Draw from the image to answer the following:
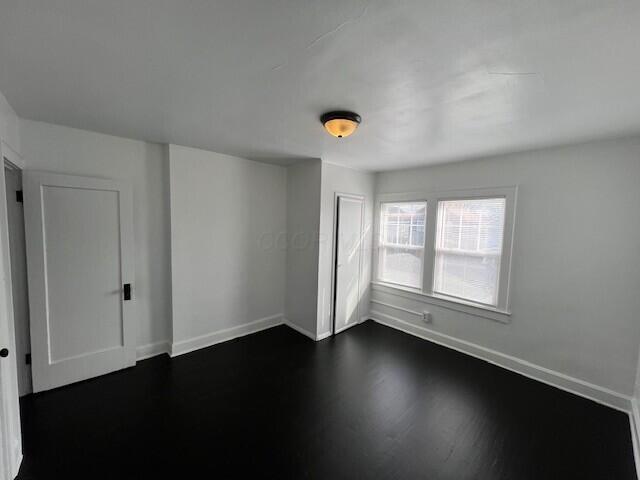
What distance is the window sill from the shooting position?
124 inches

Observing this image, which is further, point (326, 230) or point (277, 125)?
point (326, 230)

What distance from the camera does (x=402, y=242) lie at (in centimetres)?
412

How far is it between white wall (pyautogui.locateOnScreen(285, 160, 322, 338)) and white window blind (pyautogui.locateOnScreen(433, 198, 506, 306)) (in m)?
1.67

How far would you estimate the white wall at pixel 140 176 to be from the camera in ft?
8.09

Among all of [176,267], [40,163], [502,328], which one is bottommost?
[502,328]

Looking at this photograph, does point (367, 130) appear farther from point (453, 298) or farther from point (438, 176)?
point (453, 298)

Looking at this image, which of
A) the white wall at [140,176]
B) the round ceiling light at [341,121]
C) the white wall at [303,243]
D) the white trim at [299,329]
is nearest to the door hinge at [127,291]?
the white wall at [140,176]

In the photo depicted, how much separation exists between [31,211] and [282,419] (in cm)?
279

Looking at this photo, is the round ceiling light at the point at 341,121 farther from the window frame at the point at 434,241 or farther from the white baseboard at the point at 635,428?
the white baseboard at the point at 635,428

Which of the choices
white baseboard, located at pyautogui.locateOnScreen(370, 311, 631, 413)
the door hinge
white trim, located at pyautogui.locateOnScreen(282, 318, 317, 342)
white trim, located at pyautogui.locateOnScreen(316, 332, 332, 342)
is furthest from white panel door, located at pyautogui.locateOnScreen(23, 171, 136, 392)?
white baseboard, located at pyautogui.locateOnScreen(370, 311, 631, 413)

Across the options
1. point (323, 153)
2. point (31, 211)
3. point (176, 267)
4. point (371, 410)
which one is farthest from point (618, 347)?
point (31, 211)

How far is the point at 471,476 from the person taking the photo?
176cm

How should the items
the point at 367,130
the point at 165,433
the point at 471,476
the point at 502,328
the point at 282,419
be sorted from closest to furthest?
1. the point at 471,476
2. the point at 165,433
3. the point at 282,419
4. the point at 367,130
5. the point at 502,328

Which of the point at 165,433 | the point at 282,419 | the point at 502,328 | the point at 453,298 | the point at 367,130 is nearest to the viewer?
the point at 165,433
